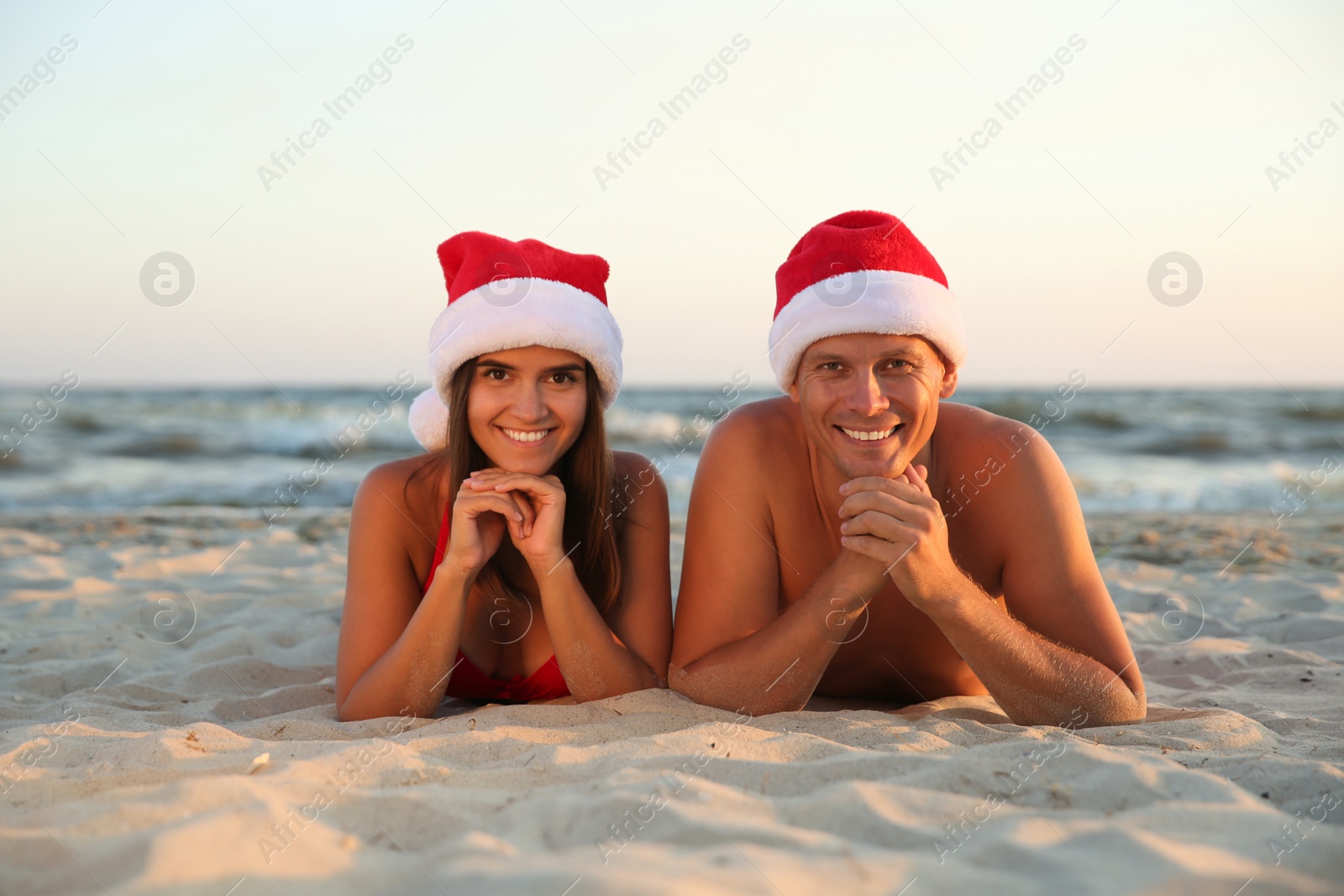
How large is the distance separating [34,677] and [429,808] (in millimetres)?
2446

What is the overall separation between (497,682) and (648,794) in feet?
5.08

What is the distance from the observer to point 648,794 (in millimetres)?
1907

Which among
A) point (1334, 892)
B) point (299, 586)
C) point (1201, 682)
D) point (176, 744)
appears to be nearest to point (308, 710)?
point (176, 744)

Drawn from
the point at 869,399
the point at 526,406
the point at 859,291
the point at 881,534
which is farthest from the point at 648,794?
the point at 859,291

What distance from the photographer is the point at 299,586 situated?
5152 mm

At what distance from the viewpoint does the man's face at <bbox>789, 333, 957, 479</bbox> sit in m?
2.79

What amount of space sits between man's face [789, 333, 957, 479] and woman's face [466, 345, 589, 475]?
798mm

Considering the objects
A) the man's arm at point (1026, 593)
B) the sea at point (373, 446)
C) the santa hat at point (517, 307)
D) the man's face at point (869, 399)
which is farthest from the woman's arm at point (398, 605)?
the sea at point (373, 446)

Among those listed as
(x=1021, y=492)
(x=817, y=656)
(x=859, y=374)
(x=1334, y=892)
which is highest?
(x=859, y=374)

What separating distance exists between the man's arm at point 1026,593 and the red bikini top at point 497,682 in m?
1.29

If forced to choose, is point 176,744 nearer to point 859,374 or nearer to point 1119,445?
point 859,374

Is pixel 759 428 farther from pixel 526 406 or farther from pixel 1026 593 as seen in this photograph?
pixel 1026 593

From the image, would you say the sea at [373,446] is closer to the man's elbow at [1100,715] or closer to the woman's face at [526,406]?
the woman's face at [526,406]

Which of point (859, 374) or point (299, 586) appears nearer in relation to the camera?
point (859, 374)
